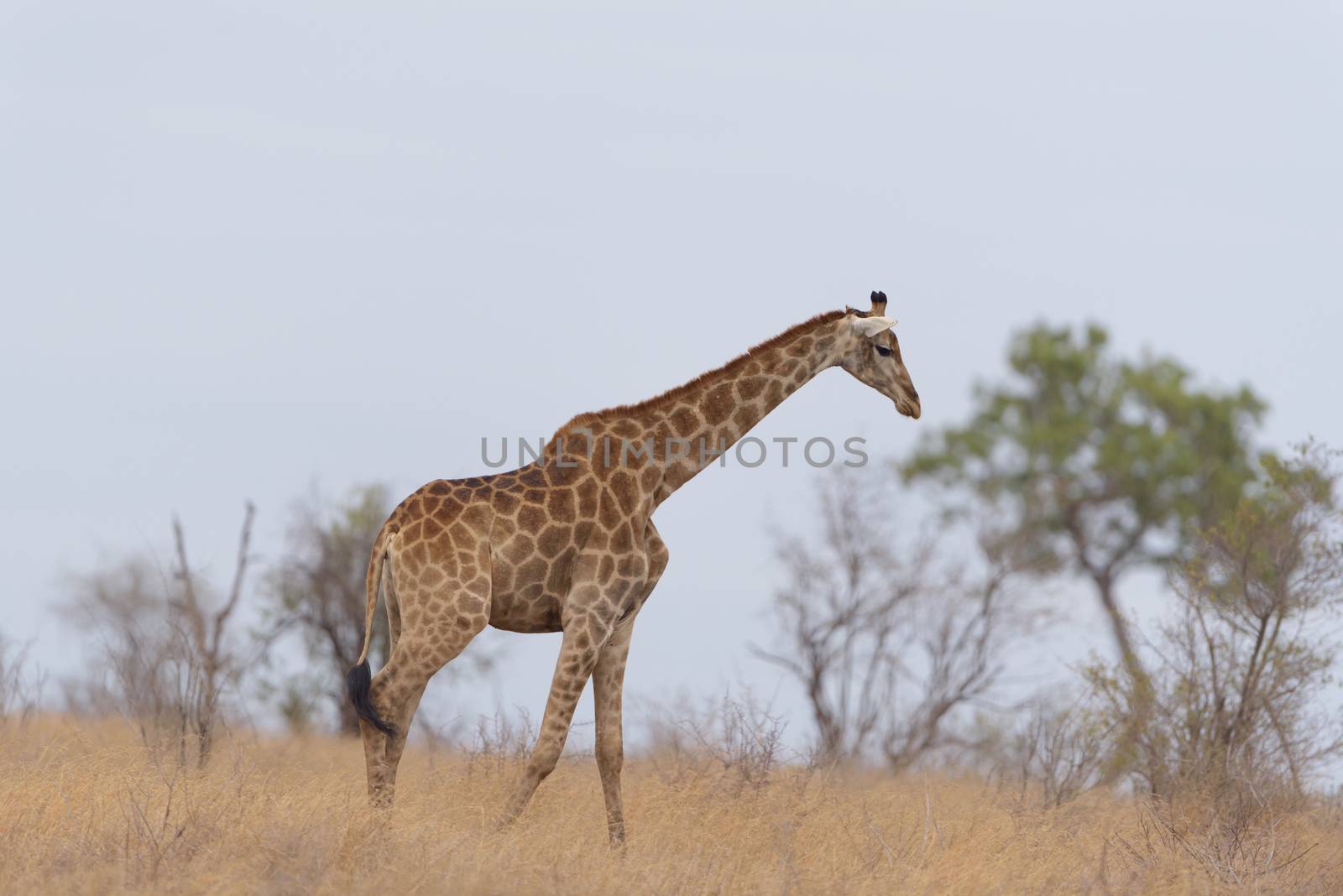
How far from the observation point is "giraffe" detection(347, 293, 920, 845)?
9.62 m

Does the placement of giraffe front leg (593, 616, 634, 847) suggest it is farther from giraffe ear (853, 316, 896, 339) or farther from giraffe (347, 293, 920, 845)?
giraffe ear (853, 316, 896, 339)

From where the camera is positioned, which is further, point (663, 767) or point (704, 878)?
point (663, 767)

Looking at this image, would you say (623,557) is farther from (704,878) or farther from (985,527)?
(985,527)

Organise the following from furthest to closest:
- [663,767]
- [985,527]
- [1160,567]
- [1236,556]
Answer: [1160,567]
[985,527]
[1236,556]
[663,767]

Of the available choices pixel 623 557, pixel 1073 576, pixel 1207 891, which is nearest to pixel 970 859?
pixel 1207 891

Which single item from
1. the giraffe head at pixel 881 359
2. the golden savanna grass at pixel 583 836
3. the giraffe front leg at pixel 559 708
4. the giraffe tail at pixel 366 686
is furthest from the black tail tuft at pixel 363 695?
the giraffe head at pixel 881 359

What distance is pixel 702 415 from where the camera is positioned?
34.4 ft

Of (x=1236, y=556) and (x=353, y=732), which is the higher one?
(x=1236, y=556)

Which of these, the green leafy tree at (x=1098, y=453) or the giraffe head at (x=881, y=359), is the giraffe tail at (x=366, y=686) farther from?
the green leafy tree at (x=1098, y=453)

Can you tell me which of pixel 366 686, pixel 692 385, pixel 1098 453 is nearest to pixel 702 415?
pixel 692 385

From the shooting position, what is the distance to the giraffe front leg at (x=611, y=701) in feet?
32.5

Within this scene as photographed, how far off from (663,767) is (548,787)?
4.73ft

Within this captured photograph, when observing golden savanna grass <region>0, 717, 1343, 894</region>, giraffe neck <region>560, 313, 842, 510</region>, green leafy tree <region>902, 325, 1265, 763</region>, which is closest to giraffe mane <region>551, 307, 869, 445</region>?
giraffe neck <region>560, 313, 842, 510</region>

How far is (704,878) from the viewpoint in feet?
27.7
